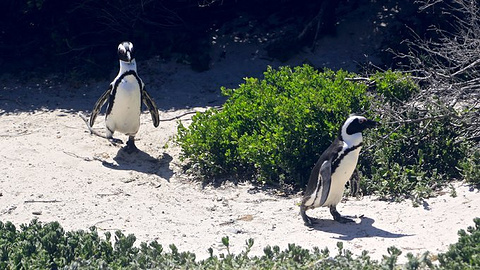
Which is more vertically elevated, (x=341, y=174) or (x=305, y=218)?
(x=341, y=174)

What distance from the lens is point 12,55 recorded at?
11320mm

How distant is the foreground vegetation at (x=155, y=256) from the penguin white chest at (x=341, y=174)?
770 mm

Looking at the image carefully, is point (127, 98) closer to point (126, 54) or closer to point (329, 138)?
point (126, 54)

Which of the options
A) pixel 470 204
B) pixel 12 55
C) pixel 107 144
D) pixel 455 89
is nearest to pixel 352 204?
pixel 470 204

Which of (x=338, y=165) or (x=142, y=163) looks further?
(x=142, y=163)

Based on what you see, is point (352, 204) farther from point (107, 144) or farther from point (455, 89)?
point (107, 144)

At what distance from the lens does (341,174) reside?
257 inches

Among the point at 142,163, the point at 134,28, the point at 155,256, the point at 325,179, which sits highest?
the point at 134,28

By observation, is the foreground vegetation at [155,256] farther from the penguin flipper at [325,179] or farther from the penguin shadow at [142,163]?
the penguin shadow at [142,163]

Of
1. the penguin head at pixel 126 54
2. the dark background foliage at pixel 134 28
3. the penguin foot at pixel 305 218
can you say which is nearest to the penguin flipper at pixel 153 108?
the penguin head at pixel 126 54

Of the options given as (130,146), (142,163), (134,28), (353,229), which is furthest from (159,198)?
(134,28)

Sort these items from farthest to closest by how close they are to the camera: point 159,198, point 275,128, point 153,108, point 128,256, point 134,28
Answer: point 134,28 → point 153,108 → point 275,128 → point 159,198 → point 128,256

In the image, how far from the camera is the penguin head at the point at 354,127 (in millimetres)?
6492

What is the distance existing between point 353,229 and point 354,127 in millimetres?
794
